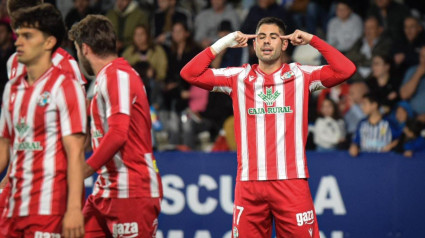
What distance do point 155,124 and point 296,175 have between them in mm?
4887

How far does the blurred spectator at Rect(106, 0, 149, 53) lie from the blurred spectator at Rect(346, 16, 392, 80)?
3.51 metres

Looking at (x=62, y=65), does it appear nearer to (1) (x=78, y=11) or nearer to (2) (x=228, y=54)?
(2) (x=228, y=54)

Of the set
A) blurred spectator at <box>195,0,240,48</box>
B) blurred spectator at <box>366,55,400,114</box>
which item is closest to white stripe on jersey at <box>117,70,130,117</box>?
blurred spectator at <box>366,55,400,114</box>

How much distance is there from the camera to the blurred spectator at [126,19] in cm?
1241

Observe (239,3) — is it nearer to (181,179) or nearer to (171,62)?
(171,62)

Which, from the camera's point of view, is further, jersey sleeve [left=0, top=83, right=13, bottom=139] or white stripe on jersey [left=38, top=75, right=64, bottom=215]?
jersey sleeve [left=0, top=83, right=13, bottom=139]

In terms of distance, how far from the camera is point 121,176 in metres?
5.21

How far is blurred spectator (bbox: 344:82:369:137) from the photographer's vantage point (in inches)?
408

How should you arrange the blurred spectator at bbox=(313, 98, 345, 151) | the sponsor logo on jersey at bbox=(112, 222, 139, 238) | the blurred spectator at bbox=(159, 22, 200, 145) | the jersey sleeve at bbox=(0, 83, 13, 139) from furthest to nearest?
the blurred spectator at bbox=(159, 22, 200, 145)
the blurred spectator at bbox=(313, 98, 345, 151)
the sponsor logo on jersey at bbox=(112, 222, 139, 238)
the jersey sleeve at bbox=(0, 83, 13, 139)

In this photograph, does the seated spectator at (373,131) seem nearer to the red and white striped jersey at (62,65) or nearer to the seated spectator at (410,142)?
the seated spectator at (410,142)

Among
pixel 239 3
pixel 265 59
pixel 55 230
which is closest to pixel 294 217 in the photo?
pixel 265 59

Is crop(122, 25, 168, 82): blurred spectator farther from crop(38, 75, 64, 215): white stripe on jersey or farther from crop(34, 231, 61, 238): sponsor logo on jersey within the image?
crop(34, 231, 61, 238): sponsor logo on jersey

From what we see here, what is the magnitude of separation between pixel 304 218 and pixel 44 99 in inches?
90.5

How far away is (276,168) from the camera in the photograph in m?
5.82
